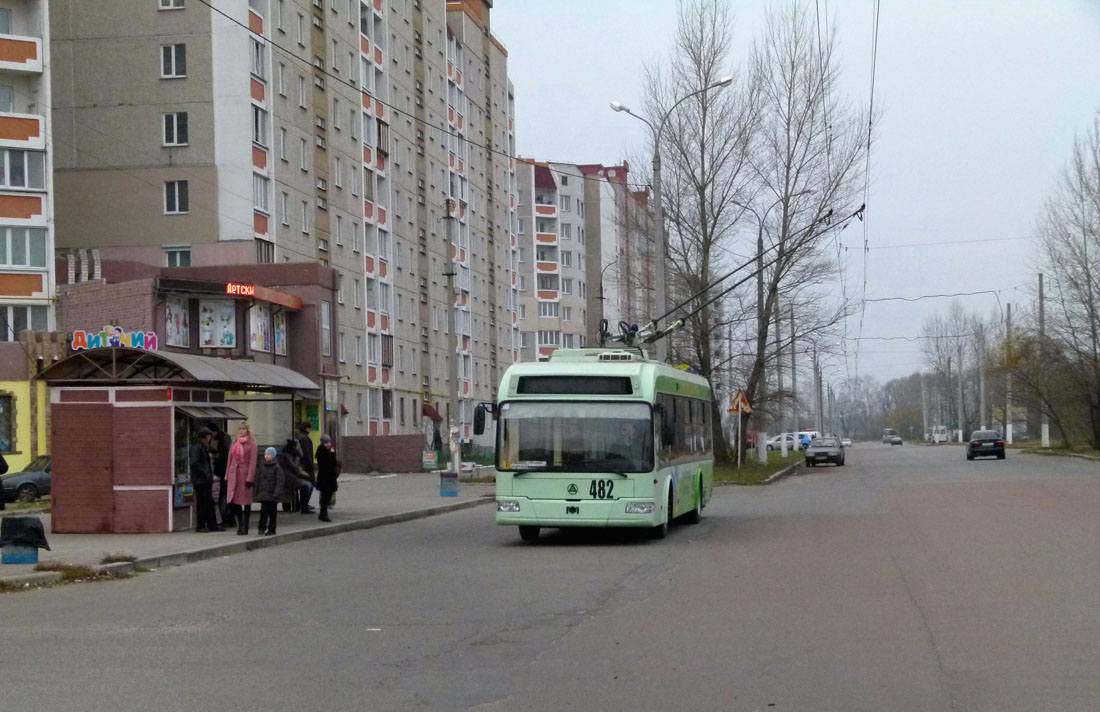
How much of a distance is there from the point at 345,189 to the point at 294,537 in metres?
44.4

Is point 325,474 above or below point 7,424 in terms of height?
below

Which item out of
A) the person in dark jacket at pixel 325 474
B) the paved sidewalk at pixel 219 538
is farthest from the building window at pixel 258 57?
the person in dark jacket at pixel 325 474

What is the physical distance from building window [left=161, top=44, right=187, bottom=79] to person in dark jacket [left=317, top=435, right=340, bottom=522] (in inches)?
1290

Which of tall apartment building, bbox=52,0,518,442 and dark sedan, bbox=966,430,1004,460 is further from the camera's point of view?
dark sedan, bbox=966,430,1004,460

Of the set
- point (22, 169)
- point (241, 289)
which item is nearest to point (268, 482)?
point (241, 289)

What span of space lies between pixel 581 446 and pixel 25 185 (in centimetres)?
3537

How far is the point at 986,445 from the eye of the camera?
64062 millimetres

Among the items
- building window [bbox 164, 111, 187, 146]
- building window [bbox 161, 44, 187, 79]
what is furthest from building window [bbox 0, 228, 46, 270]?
building window [bbox 161, 44, 187, 79]

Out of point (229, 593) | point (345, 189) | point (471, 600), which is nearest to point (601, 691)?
point (471, 600)

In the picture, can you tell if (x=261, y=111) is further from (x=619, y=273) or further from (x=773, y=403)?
(x=773, y=403)

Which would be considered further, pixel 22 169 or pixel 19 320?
pixel 22 169

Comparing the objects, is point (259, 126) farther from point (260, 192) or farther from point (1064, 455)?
point (1064, 455)

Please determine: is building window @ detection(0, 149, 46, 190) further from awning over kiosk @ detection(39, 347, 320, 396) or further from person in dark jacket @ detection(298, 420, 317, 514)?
awning over kiosk @ detection(39, 347, 320, 396)

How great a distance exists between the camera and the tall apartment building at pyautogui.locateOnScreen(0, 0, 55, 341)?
4869 cm
